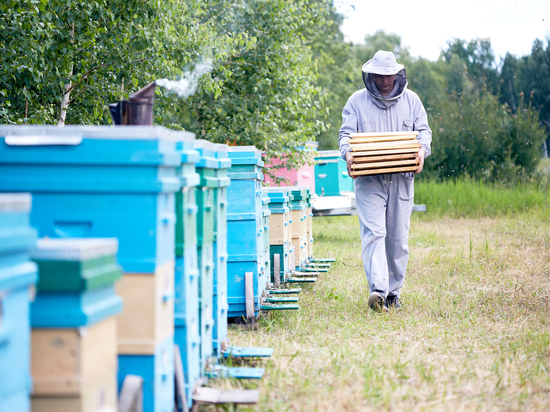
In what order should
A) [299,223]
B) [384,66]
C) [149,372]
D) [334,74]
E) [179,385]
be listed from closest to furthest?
[149,372] → [179,385] → [384,66] → [299,223] → [334,74]

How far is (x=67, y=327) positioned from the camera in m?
1.88

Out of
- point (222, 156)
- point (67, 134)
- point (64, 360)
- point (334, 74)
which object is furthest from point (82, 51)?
point (334, 74)

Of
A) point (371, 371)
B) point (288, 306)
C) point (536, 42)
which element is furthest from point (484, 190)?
point (536, 42)

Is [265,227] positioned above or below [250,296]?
above

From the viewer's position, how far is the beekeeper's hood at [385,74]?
507 cm

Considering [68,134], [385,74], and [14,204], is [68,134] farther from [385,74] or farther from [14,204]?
[385,74]

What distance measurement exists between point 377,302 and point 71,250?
348cm

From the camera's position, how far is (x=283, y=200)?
614 centimetres

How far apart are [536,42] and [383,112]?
3282 centimetres

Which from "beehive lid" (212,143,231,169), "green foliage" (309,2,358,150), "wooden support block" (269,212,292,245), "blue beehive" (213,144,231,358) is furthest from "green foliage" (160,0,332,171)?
"green foliage" (309,2,358,150)

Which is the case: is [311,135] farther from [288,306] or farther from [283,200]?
[288,306]

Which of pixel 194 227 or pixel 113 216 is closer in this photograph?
pixel 113 216

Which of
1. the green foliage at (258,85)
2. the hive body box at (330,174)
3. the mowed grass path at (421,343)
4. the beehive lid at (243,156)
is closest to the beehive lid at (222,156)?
the beehive lid at (243,156)

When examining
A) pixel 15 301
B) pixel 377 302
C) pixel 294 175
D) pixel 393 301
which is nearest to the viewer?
pixel 15 301
